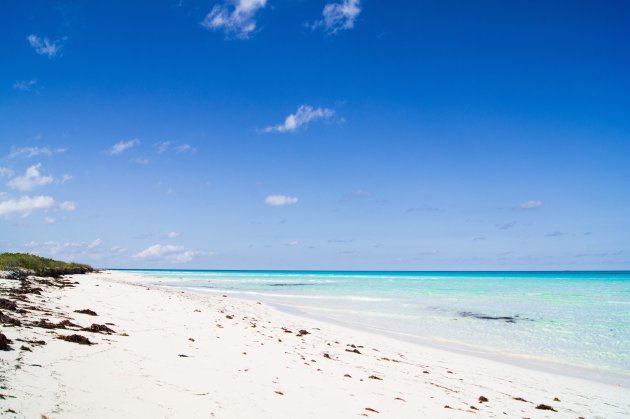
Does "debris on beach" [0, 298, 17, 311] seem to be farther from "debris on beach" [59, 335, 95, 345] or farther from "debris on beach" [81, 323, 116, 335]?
"debris on beach" [59, 335, 95, 345]

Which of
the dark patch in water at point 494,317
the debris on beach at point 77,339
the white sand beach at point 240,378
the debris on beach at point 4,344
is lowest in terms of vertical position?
the dark patch in water at point 494,317

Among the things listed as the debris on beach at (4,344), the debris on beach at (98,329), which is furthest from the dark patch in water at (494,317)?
the debris on beach at (4,344)

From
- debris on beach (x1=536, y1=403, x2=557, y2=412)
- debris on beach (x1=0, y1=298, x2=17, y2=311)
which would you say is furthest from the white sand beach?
debris on beach (x1=0, y1=298, x2=17, y2=311)

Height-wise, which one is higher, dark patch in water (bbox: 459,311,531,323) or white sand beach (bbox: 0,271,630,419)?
white sand beach (bbox: 0,271,630,419)

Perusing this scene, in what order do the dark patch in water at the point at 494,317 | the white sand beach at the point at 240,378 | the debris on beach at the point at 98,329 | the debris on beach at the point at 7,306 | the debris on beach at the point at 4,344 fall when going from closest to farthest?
1. the white sand beach at the point at 240,378
2. the debris on beach at the point at 4,344
3. the debris on beach at the point at 98,329
4. the debris on beach at the point at 7,306
5. the dark patch in water at the point at 494,317

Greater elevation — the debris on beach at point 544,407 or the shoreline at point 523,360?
the debris on beach at point 544,407

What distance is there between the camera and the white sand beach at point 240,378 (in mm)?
5168

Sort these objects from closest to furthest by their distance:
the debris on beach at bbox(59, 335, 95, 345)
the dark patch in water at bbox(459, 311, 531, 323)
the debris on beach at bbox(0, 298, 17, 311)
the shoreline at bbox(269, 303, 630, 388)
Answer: the debris on beach at bbox(59, 335, 95, 345), the debris on beach at bbox(0, 298, 17, 311), the shoreline at bbox(269, 303, 630, 388), the dark patch in water at bbox(459, 311, 531, 323)

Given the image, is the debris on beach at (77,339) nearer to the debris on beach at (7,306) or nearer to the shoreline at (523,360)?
the debris on beach at (7,306)

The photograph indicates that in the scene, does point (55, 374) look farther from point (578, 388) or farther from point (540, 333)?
point (540, 333)

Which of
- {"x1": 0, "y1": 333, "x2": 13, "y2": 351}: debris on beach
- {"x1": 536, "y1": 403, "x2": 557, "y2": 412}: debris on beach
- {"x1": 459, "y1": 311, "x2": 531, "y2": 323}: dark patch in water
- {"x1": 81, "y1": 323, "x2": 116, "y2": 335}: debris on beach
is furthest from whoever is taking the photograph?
{"x1": 459, "y1": 311, "x2": 531, "y2": 323}: dark patch in water

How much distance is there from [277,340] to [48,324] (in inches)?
263

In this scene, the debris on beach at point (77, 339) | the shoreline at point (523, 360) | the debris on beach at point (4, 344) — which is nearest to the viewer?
the debris on beach at point (4, 344)

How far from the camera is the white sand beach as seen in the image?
5.17 m
